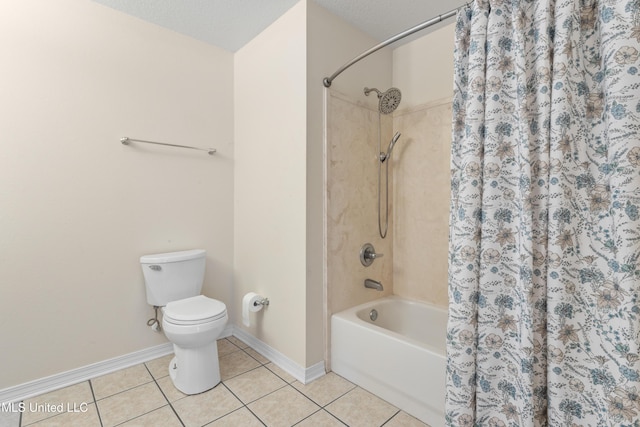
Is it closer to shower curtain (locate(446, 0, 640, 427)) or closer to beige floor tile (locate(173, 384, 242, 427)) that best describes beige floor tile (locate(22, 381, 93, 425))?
beige floor tile (locate(173, 384, 242, 427))

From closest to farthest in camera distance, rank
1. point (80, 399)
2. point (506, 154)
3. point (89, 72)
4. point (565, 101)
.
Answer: point (565, 101) → point (506, 154) → point (80, 399) → point (89, 72)

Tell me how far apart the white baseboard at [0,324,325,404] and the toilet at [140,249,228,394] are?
29cm

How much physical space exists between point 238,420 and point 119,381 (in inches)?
34.2

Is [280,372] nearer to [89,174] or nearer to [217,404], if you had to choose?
[217,404]

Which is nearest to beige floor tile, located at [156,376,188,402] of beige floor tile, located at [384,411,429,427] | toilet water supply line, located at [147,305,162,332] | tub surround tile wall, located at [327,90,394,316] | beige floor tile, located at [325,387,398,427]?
toilet water supply line, located at [147,305,162,332]

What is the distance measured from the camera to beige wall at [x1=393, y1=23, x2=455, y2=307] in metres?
2.07

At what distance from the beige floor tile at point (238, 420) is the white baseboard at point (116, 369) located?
1.26 feet

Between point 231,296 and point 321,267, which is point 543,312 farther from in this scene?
point 231,296

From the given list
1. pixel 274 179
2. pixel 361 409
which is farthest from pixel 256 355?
pixel 274 179

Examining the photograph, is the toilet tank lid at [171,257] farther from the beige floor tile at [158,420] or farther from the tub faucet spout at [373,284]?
the tub faucet spout at [373,284]

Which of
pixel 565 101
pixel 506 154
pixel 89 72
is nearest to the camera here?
pixel 565 101

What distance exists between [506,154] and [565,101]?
0.72ft

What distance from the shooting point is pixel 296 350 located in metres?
1.85

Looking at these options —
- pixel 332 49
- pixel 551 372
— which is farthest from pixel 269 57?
pixel 551 372
